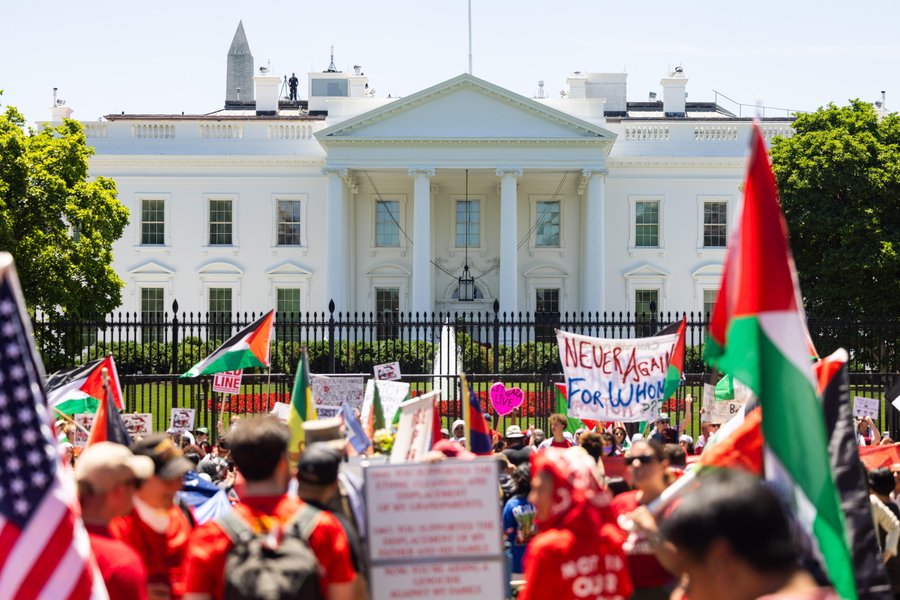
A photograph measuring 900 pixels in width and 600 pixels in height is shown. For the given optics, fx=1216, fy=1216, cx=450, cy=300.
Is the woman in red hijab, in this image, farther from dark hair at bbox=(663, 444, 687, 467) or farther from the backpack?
dark hair at bbox=(663, 444, 687, 467)

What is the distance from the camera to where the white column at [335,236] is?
42750mm

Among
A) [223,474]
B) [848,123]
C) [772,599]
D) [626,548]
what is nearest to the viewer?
[772,599]

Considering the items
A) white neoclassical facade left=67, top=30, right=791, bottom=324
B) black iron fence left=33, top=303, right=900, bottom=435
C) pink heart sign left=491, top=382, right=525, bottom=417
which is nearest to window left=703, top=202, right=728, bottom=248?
white neoclassical facade left=67, top=30, right=791, bottom=324

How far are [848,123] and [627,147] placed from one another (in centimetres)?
1240

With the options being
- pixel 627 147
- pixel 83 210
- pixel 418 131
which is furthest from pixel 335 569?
pixel 627 147

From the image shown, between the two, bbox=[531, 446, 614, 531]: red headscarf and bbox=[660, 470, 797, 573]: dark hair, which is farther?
bbox=[531, 446, 614, 531]: red headscarf

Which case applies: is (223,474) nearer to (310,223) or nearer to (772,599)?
(772,599)

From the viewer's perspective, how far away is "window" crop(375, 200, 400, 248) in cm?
4578

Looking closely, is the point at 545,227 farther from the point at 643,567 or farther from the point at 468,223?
the point at 643,567

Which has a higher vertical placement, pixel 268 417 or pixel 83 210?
pixel 83 210

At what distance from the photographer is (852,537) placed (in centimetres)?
532

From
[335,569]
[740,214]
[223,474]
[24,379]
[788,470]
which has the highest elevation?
[740,214]

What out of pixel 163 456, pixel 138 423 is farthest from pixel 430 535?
pixel 138 423

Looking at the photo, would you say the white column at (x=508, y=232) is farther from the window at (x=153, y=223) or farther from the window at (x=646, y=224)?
the window at (x=153, y=223)
